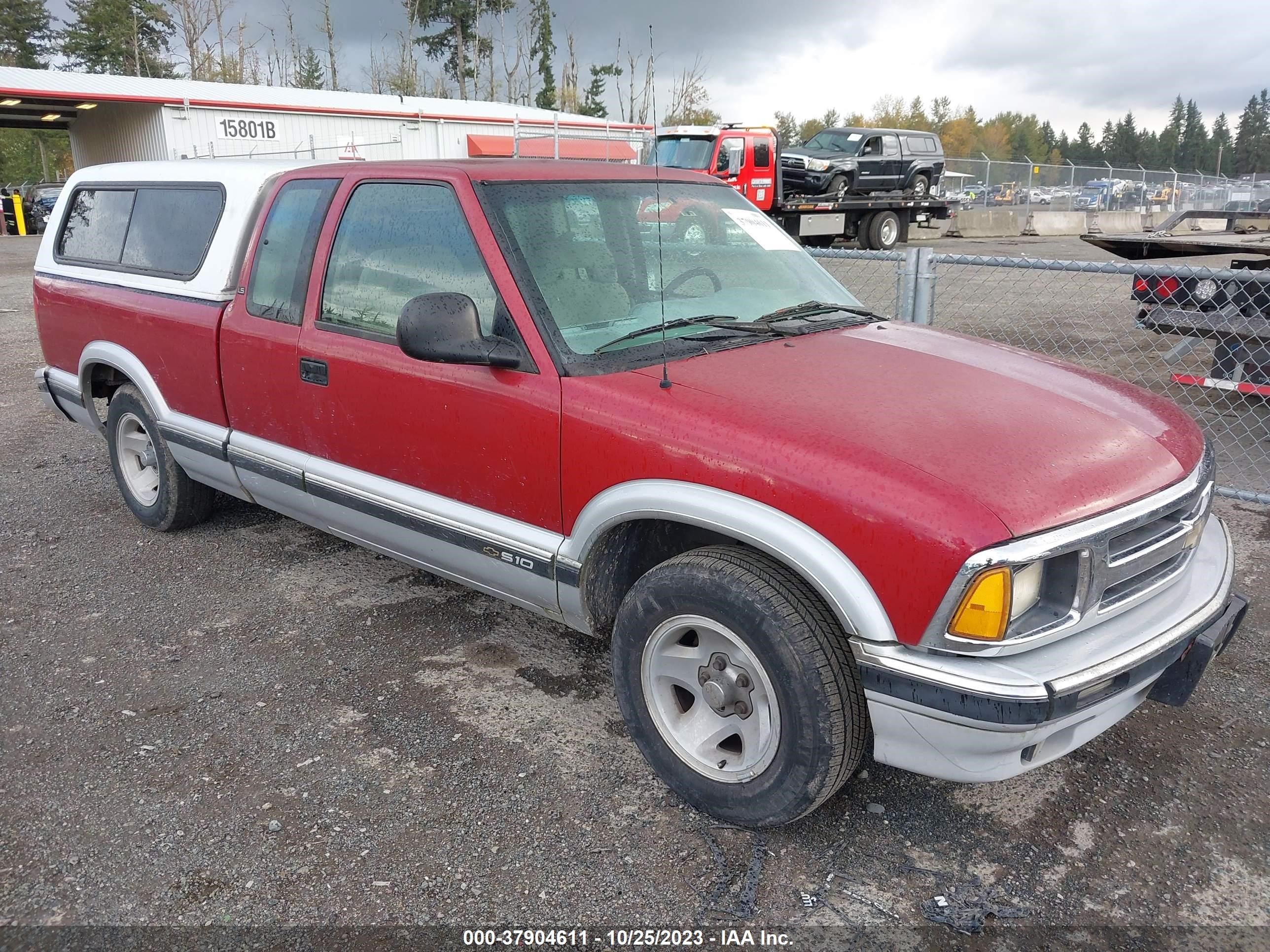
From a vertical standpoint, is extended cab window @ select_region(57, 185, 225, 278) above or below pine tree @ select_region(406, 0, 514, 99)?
below

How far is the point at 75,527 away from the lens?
5.14 meters

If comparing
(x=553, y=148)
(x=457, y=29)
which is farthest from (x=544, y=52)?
(x=553, y=148)

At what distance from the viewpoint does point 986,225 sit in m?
28.4

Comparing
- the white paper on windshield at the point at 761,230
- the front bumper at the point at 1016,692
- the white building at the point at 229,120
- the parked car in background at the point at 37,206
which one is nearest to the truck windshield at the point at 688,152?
the white building at the point at 229,120

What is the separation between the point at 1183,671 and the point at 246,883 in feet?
8.54

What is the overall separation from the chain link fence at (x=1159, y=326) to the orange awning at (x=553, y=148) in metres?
1.63

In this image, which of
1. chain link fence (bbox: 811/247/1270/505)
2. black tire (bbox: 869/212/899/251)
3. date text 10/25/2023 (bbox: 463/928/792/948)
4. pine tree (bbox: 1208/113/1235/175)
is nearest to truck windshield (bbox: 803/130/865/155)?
black tire (bbox: 869/212/899/251)

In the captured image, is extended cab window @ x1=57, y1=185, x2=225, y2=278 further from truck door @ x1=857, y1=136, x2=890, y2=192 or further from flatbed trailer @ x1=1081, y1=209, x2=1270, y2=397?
truck door @ x1=857, y1=136, x2=890, y2=192

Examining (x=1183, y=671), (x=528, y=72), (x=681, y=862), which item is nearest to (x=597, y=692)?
(x=681, y=862)

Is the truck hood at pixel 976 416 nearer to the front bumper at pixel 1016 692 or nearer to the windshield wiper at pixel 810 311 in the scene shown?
the windshield wiper at pixel 810 311

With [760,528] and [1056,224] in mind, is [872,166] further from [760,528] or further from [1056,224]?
[760,528]

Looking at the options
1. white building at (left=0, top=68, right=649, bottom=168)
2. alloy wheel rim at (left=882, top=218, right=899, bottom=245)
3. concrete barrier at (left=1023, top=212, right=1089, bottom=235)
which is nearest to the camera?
alloy wheel rim at (left=882, top=218, right=899, bottom=245)

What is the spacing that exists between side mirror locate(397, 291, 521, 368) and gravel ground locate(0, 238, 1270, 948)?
1.26 metres

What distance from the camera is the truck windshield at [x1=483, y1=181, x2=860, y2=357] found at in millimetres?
3082
